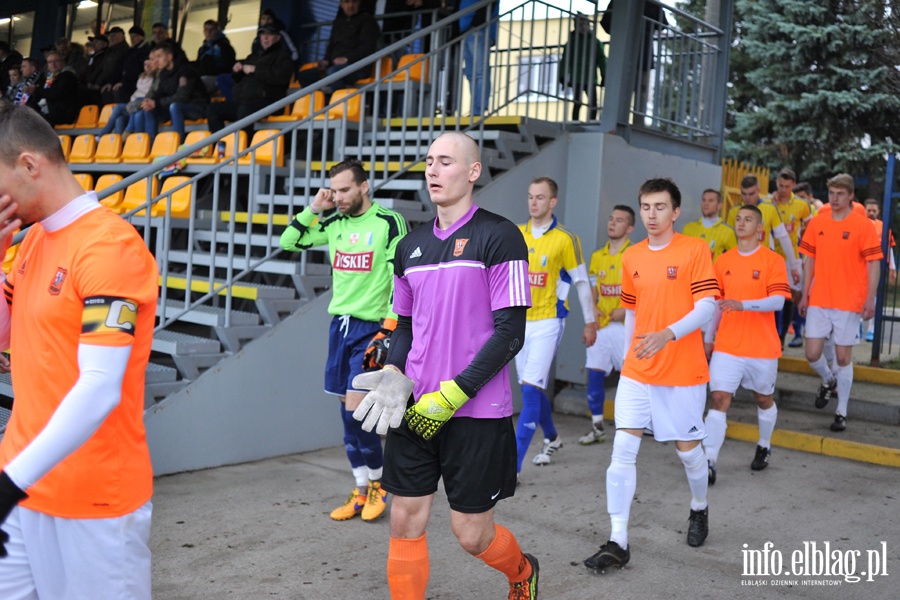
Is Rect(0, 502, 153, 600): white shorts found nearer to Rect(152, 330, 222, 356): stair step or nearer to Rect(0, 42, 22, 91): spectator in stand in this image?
Rect(152, 330, 222, 356): stair step

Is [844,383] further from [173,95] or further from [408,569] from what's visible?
[173,95]

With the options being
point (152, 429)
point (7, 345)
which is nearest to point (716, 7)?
point (152, 429)

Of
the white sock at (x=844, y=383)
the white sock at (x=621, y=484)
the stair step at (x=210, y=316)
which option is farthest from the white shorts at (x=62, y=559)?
the white sock at (x=844, y=383)

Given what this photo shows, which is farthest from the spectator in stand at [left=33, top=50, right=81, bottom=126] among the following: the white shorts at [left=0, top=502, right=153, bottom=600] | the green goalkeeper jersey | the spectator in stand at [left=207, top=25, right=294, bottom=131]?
the white shorts at [left=0, top=502, right=153, bottom=600]

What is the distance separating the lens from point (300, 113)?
33.6ft

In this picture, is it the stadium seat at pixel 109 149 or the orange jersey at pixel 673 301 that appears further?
the stadium seat at pixel 109 149

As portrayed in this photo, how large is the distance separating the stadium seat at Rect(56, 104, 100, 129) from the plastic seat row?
2.32m

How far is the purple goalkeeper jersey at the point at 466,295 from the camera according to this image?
343 cm

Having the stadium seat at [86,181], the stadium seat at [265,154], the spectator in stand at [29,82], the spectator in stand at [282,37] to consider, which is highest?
the spectator in stand at [282,37]

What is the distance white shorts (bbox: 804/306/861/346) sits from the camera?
26.4ft

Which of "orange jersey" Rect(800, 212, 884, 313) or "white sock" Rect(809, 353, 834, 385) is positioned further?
"white sock" Rect(809, 353, 834, 385)

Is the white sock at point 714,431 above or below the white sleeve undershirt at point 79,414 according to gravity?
below

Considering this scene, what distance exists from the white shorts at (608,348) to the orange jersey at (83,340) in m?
5.93

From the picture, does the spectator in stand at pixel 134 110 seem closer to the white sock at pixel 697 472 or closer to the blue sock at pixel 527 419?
the blue sock at pixel 527 419
